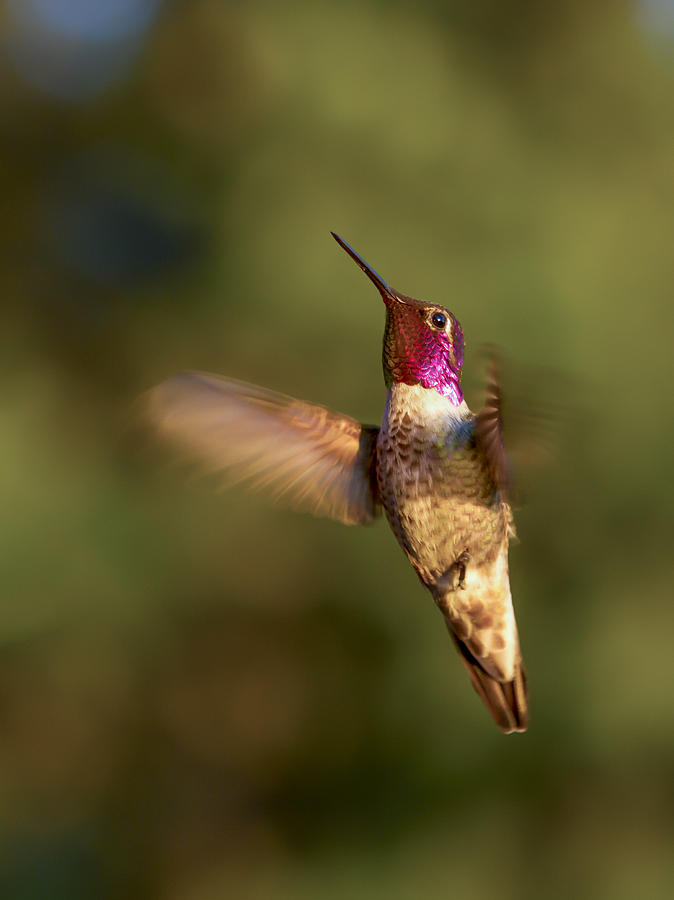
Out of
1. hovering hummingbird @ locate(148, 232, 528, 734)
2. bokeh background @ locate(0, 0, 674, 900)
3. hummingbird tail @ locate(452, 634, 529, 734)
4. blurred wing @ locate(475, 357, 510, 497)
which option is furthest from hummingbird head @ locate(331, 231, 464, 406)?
bokeh background @ locate(0, 0, 674, 900)

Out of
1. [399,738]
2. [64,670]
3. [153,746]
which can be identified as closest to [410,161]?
[399,738]

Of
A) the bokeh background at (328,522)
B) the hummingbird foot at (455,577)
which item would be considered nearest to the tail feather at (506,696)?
the hummingbird foot at (455,577)

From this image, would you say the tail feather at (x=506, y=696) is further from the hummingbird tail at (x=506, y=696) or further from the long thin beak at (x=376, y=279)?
the long thin beak at (x=376, y=279)

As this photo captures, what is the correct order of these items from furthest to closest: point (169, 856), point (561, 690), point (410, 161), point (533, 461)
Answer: point (169, 856) → point (410, 161) → point (561, 690) → point (533, 461)

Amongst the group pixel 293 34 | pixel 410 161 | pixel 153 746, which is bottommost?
pixel 153 746

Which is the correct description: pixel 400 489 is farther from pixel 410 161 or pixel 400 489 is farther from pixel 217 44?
pixel 217 44

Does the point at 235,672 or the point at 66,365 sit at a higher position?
the point at 66,365

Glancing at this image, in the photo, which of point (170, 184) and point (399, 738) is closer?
point (399, 738)

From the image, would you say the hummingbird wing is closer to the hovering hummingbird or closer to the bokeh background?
the hovering hummingbird
